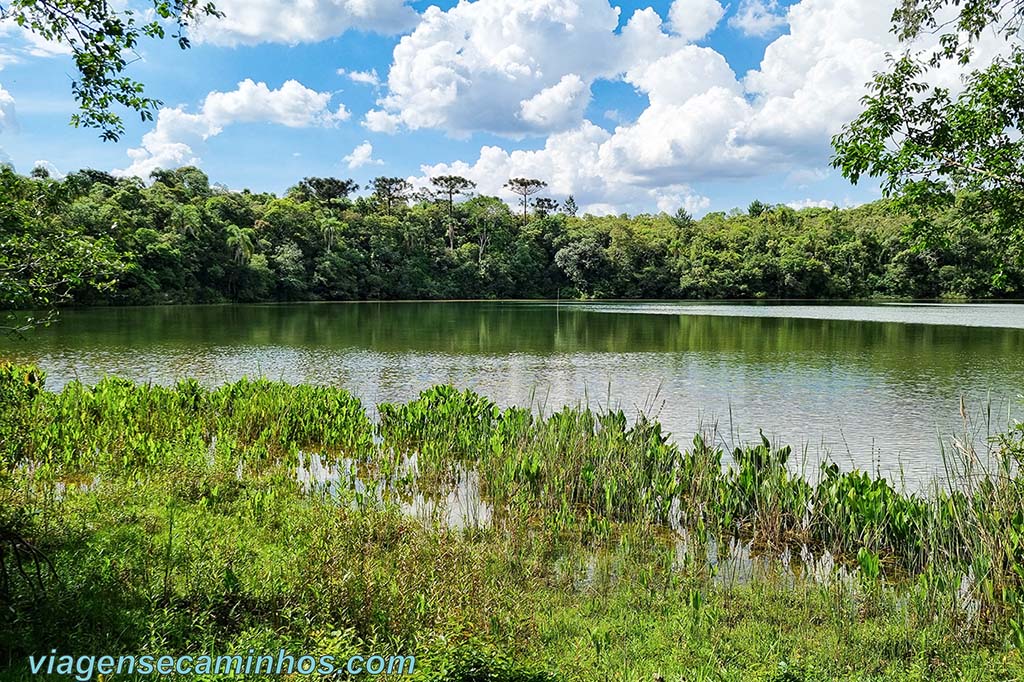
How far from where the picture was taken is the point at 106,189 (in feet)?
214

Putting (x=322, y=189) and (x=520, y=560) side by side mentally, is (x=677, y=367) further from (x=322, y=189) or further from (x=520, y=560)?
(x=322, y=189)

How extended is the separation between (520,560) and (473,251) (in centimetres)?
10135

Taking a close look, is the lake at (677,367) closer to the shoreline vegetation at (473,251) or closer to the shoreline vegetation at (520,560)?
the shoreline vegetation at (520,560)

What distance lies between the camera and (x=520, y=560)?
6688 millimetres

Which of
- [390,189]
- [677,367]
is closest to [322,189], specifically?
[390,189]

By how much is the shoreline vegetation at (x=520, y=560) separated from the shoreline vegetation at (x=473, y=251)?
55150 millimetres

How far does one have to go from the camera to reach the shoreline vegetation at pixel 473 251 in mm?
69750

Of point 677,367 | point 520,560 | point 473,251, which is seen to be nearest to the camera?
point 520,560

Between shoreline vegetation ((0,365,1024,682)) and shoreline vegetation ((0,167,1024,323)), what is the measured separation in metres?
55.1

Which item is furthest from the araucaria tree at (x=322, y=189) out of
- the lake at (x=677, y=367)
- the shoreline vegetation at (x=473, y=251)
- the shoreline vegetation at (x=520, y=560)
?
the shoreline vegetation at (x=520, y=560)

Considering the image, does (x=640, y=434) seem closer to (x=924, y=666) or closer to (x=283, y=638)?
(x=924, y=666)

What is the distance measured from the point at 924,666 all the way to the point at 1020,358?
26692 millimetres

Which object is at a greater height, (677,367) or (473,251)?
(473,251)

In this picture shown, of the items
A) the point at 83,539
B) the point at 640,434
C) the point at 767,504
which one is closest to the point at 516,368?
the point at 640,434
